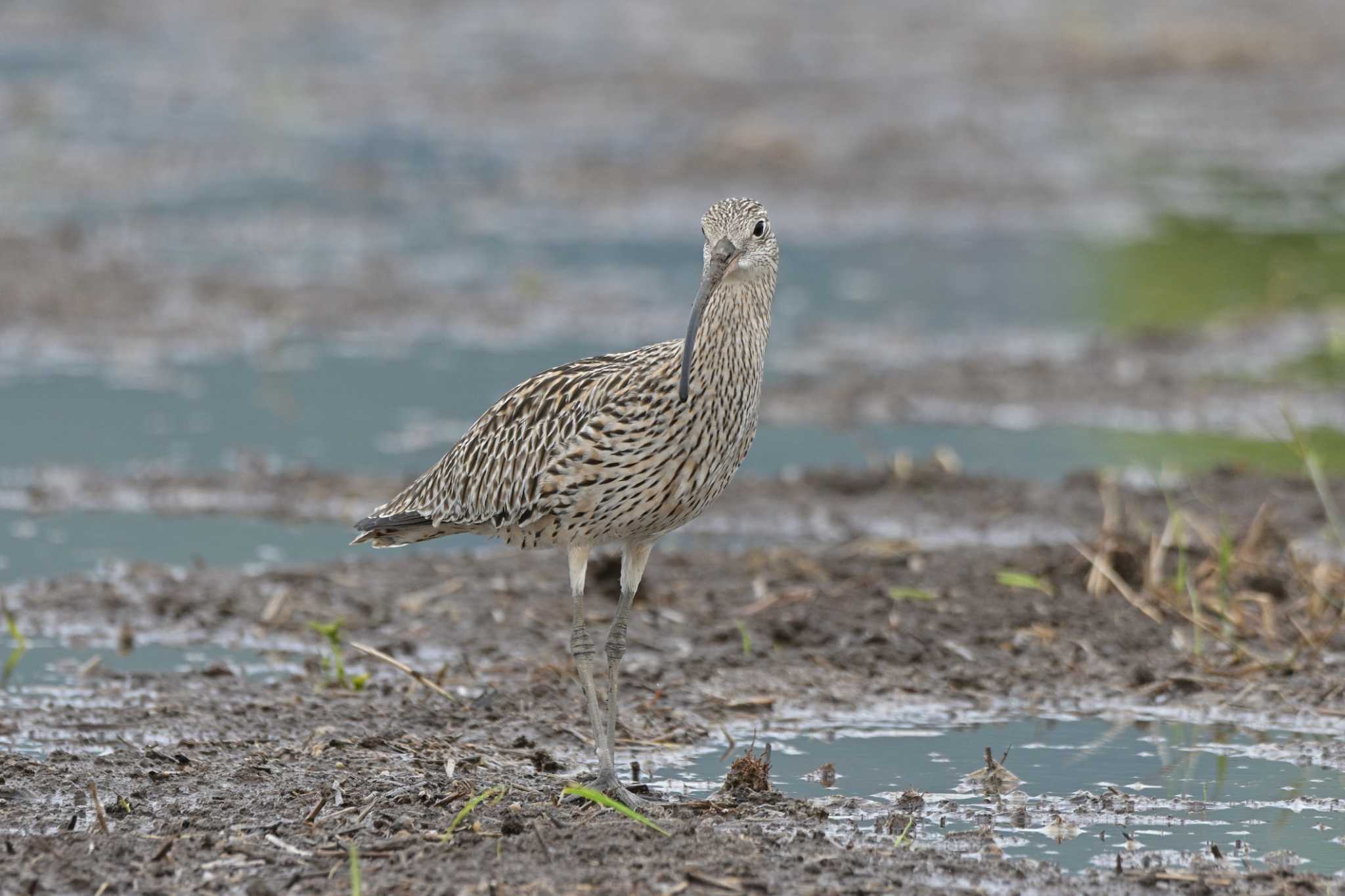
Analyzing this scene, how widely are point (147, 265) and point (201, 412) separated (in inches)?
177

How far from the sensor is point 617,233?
21578 millimetres

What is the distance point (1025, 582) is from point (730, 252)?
3.19 metres

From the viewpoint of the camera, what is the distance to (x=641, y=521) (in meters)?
7.21

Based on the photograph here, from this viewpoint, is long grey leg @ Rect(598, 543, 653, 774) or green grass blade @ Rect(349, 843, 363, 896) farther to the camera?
long grey leg @ Rect(598, 543, 653, 774)

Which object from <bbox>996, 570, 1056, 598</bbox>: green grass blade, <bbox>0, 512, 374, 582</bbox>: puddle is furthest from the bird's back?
<bbox>0, 512, 374, 582</bbox>: puddle

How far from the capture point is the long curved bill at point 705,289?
6957 millimetres

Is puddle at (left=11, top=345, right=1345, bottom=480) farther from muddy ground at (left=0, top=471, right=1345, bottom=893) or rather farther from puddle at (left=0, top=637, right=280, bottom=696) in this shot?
puddle at (left=0, top=637, right=280, bottom=696)

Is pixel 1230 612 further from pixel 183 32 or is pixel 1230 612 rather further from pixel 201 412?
pixel 183 32

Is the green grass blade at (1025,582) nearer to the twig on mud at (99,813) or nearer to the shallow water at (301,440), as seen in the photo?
the shallow water at (301,440)

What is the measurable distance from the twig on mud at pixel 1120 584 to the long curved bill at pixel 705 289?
3.38m

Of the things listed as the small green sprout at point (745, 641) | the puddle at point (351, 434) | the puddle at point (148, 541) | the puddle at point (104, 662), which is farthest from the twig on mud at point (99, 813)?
the puddle at point (351, 434)

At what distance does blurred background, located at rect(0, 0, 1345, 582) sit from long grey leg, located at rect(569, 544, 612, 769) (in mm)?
3896

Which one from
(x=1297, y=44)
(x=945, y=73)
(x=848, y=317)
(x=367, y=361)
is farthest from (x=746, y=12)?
(x=367, y=361)

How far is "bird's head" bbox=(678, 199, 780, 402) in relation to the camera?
22.9ft
